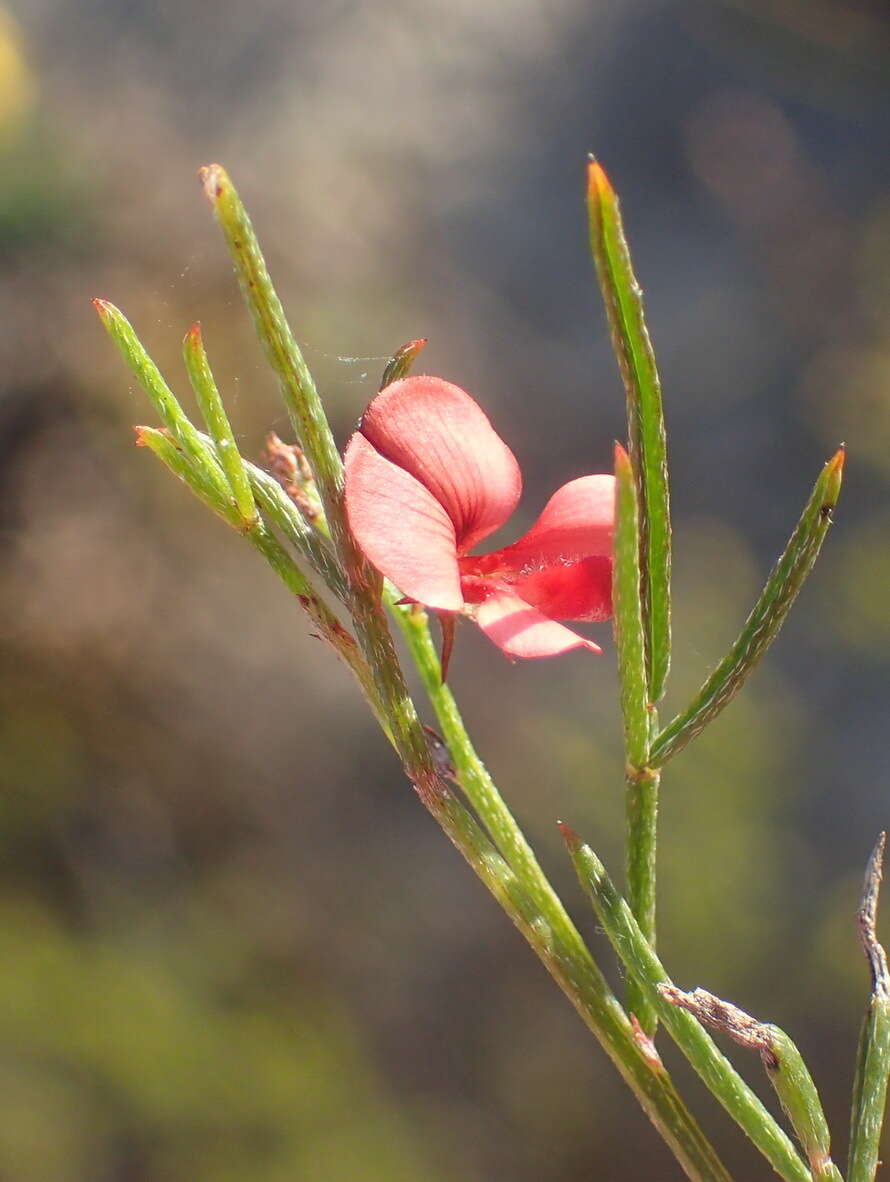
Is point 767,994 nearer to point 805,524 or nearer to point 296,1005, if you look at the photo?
point 296,1005

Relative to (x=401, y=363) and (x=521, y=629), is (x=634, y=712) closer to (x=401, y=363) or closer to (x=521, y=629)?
(x=521, y=629)

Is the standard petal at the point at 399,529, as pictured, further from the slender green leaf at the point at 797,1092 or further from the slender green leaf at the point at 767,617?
the slender green leaf at the point at 797,1092

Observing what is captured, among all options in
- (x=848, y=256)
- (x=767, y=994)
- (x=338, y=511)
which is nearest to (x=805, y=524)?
(x=338, y=511)

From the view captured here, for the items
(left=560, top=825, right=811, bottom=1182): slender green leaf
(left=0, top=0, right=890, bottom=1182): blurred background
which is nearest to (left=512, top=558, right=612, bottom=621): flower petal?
(left=560, top=825, right=811, bottom=1182): slender green leaf

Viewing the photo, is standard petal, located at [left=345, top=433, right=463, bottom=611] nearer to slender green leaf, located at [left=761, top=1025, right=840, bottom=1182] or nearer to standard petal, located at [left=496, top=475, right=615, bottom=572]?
standard petal, located at [left=496, top=475, right=615, bottom=572]

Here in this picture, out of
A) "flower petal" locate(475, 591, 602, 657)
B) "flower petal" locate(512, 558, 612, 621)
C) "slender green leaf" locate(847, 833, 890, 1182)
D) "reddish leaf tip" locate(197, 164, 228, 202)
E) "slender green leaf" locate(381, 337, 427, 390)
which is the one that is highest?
"reddish leaf tip" locate(197, 164, 228, 202)

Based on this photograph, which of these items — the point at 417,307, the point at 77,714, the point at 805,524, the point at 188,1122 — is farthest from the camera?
the point at 417,307
